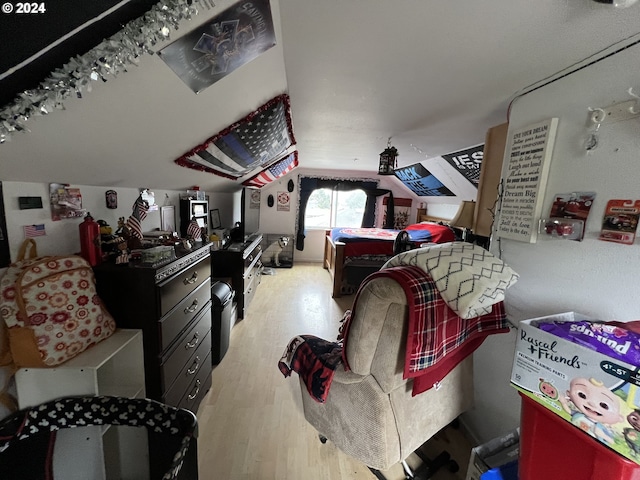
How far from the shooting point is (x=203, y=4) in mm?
737

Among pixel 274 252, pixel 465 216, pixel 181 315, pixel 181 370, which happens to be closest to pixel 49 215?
pixel 181 315

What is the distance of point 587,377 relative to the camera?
67 cm

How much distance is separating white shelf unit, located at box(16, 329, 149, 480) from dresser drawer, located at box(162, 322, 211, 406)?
0.41 feet

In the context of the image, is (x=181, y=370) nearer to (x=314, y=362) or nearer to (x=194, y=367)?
(x=194, y=367)

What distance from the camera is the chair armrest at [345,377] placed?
110 cm

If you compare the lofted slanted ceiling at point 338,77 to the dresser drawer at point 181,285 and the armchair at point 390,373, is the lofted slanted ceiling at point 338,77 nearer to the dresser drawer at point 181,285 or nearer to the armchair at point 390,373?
the dresser drawer at point 181,285

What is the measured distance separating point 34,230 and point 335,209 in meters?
5.09

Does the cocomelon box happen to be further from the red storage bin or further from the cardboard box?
the cardboard box

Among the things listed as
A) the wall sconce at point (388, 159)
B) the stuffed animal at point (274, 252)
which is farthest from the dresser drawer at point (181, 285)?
the stuffed animal at point (274, 252)

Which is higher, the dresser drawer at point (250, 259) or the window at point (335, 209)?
the window at point (335, 209)

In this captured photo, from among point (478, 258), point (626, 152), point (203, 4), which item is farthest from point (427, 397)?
point (203, 4)

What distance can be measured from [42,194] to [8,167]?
0.87ft

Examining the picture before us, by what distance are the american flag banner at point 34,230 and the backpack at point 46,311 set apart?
21 cm

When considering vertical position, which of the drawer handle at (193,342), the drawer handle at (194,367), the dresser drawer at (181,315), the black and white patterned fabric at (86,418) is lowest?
the drawer handle at (194,367)
